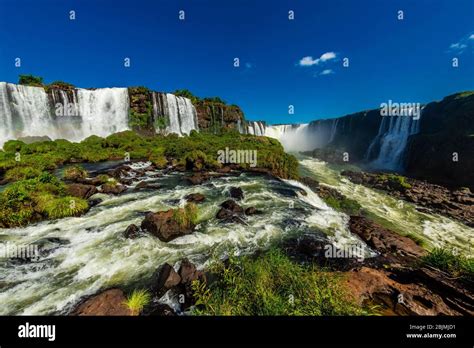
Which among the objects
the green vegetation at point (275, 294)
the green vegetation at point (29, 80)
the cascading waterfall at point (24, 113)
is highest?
the green vegetation at point (29, 80)

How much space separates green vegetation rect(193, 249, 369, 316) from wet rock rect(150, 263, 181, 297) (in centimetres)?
69

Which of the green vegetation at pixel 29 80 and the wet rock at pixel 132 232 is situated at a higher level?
the green vegetation at pixel 29 80

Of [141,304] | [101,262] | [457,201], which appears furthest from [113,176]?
[457,201]

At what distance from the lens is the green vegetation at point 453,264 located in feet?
17.7

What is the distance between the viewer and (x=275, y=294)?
4.75m

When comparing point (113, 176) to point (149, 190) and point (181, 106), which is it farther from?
point (181, 106)

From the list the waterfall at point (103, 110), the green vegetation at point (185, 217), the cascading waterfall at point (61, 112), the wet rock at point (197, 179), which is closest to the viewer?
the green vegetation at point (185, 217)

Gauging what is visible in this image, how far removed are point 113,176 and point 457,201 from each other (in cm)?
3026

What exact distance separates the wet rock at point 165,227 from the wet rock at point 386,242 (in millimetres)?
7563

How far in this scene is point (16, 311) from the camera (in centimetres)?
493

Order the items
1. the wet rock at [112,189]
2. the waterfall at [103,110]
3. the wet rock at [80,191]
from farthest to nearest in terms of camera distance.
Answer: the waterfall at [103,110] < the wet rock at [112,189] < the wet rock at [80,191]

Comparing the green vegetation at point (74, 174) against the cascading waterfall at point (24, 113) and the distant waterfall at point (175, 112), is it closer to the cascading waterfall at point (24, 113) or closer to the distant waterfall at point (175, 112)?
the cascading waterfall at point (24, 113)

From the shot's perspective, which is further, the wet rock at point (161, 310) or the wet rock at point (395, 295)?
the wet rock at point (161, 310)

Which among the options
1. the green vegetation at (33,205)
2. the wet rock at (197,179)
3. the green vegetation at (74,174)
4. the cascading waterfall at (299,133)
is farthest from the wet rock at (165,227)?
the cascading waterfall at (299,133)
